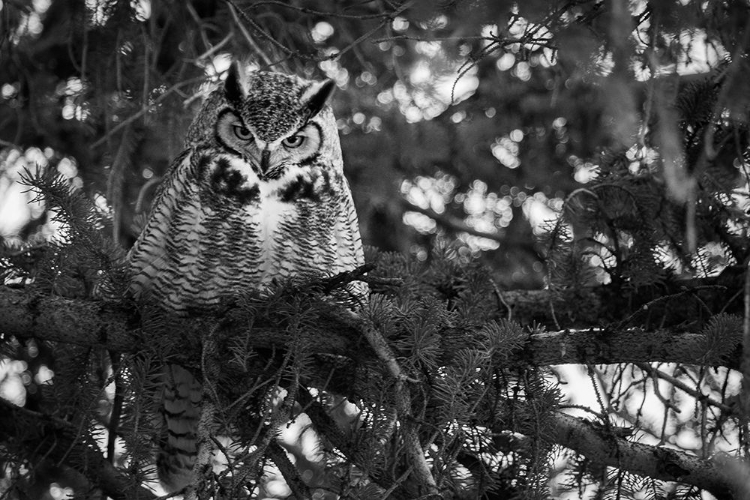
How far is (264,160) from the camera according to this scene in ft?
7.48

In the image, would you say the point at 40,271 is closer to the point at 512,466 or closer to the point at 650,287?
the point at 512,466

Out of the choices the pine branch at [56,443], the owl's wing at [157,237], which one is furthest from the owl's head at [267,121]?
the pine branch at [56,443]

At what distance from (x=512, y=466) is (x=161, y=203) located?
1252mm

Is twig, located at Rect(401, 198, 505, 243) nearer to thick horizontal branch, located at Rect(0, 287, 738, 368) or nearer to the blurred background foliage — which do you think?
the blurred background foliage

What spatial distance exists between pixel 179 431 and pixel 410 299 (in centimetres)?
101

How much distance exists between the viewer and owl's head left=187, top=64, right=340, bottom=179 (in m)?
2.30

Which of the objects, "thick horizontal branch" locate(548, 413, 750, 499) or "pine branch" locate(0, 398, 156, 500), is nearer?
"thick horizontal branch" locate(548, 413, 750, 499)

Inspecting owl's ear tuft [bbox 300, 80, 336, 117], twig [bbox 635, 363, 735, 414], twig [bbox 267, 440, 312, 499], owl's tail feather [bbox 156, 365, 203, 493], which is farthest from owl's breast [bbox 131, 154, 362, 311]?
twig [bbox 635, 363, 735, 414]

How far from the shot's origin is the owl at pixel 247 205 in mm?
2242

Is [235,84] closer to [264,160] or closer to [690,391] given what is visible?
[264,160]

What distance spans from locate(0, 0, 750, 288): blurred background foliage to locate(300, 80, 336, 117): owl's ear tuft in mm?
→ 163

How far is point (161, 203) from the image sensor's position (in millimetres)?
2328

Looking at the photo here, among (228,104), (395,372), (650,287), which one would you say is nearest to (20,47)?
(228,104)

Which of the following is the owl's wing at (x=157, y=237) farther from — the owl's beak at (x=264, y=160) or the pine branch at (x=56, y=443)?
the pine branch at (x=56, y=443)
